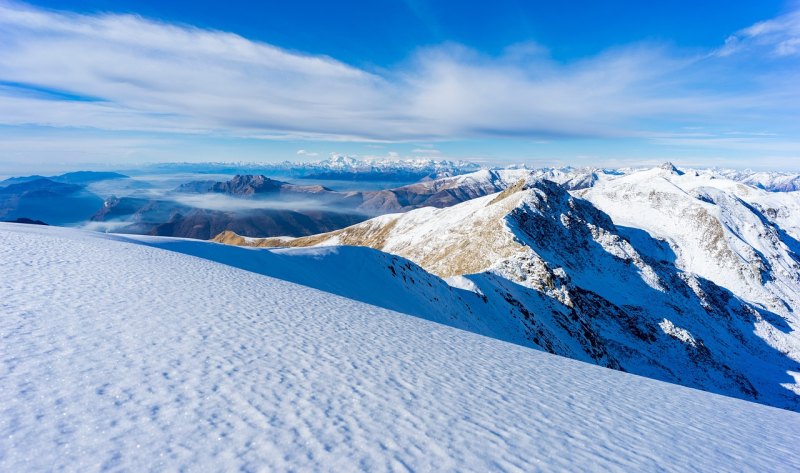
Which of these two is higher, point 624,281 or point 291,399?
point 291,399

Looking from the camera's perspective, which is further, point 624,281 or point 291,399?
point 624,281

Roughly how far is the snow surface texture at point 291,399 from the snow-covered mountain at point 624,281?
4167 cm

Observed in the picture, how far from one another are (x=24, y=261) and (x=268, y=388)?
1485 cm

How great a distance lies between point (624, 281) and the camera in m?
115

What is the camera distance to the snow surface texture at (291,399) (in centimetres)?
602

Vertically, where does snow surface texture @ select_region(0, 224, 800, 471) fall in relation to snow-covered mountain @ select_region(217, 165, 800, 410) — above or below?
above

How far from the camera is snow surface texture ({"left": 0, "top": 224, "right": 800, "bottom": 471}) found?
19.7 feet

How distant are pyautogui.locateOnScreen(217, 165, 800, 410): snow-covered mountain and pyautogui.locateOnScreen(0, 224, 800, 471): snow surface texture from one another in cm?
4167

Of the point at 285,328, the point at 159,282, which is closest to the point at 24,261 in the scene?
the point at 159,282

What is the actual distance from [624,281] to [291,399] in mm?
129573

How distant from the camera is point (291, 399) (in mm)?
7848

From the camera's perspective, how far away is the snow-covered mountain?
232 feet

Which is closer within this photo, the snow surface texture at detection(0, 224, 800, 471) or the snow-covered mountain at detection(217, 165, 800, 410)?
the snow surface texture at detection(0, 224, 800, 471)

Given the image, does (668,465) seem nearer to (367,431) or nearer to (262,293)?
(367,431)
